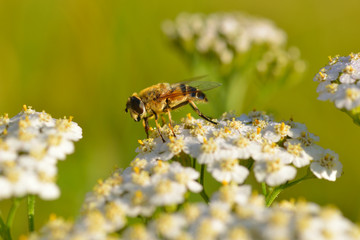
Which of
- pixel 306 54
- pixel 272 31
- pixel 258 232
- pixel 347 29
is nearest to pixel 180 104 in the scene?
pixel 258 232

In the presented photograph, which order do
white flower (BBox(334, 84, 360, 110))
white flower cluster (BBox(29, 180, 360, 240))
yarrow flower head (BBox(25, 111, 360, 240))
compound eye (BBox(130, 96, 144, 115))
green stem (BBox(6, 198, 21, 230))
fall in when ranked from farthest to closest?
compound eye (BBox(130, 96, 144, 115)), white flower (BBox(334, 84, 360, 110)), green stem (BBox(6, 198, 21, 230)), yarrow flower head (BBox(25, 111, 360, 240)), white flower cluster (BBox(29, 180, 360, 240))

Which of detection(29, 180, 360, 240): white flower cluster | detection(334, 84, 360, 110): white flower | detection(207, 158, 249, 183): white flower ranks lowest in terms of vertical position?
detection(29, 180, 360, 240): white flower cluster

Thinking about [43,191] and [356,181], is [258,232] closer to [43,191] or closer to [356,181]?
[43,191]

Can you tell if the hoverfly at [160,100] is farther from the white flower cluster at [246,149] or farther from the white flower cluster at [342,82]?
the white flower cluster at [342,82]

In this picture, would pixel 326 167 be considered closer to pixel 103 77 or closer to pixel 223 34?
pixel 223 34

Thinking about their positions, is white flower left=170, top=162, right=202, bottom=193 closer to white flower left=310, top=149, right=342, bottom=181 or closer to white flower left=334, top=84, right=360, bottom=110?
white flower left=310, top=149, right=342, bottom=181

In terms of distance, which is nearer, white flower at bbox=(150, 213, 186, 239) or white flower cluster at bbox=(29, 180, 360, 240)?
white flower cluster at bbox=(29, 180, 360, 240)

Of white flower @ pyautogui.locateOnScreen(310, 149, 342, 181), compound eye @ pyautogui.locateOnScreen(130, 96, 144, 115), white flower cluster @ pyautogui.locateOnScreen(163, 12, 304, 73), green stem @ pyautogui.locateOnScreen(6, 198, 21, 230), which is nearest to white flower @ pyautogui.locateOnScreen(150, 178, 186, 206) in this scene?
green stem @ pyautogui.locateOnScreen(6, 198, 21, 230)
